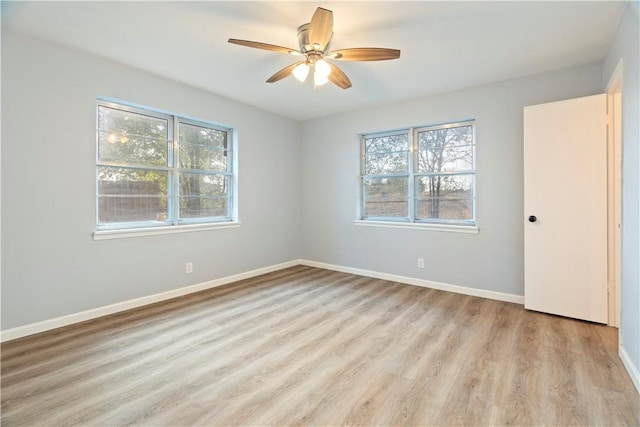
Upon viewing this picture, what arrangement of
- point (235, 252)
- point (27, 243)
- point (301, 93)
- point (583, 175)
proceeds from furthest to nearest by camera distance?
point (235, 252), point (301, 93), point (583, 175), point (27, 243)

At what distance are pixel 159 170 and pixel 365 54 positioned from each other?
2.63 m

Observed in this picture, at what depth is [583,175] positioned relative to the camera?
282cm

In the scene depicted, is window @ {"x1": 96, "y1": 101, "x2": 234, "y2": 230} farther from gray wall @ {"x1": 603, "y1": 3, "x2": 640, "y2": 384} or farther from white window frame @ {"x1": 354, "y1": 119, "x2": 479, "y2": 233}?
gray wall @ {"x1": 603, "y1": 3, "x2": 640, "y2": 384}

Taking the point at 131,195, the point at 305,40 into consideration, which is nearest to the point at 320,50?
the point at 305,40

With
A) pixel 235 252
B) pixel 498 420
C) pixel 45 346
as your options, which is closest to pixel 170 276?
pixel 235 252

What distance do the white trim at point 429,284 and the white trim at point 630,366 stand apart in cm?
117

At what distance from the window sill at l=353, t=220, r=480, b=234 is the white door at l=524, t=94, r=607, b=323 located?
0.65m

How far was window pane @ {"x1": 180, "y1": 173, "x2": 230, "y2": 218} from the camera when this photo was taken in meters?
3.83

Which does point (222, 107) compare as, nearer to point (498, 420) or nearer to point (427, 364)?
point (427, 364)

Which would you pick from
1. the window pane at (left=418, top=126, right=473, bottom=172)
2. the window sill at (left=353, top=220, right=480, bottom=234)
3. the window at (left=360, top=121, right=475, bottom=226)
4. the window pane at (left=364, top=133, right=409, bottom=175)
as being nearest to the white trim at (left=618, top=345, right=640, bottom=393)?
the window sill at (left=353, top=220, right=480, bottom=234)

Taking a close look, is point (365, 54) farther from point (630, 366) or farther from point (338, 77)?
point (630, 366)

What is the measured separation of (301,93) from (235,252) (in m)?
2.33

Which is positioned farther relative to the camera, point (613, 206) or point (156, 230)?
point (156, 230)

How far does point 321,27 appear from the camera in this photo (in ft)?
6.56
